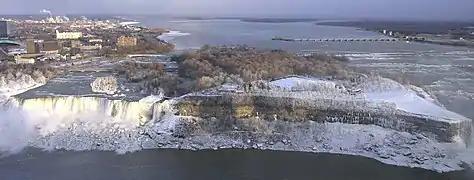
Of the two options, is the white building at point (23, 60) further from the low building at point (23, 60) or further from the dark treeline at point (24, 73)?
the dark treeline at point (24, 73)

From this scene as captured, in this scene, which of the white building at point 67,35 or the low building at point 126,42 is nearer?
the low building at point 126,42

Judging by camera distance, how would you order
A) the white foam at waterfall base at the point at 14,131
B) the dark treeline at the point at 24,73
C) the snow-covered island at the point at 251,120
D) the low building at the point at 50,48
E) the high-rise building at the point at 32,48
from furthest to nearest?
the low building at the point at 50,48, the high-rise building at the point at 32,48, the dark treeline at the point at 24,73, the white foam at waterfall base at the point at 14,131, the snow-covered island at the point at 251,120

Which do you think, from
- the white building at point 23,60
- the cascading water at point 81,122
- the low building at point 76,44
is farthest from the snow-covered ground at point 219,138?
the low building at point 76,44

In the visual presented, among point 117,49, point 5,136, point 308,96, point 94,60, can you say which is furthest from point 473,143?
point 117,49

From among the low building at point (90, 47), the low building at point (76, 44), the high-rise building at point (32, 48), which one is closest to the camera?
the high-rise building at point (32, 48)

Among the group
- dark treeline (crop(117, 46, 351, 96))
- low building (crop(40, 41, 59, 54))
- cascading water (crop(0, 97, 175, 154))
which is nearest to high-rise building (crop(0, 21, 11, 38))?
low building (crop(40, 41, 59, 54))

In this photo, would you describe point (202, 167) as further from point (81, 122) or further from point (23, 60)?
point (23, 60)

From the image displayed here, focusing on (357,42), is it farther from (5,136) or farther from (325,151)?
(5,136)

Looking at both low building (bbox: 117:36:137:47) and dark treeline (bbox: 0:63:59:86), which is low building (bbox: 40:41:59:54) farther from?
dark treeline (bbox: 0:63:59:86)
